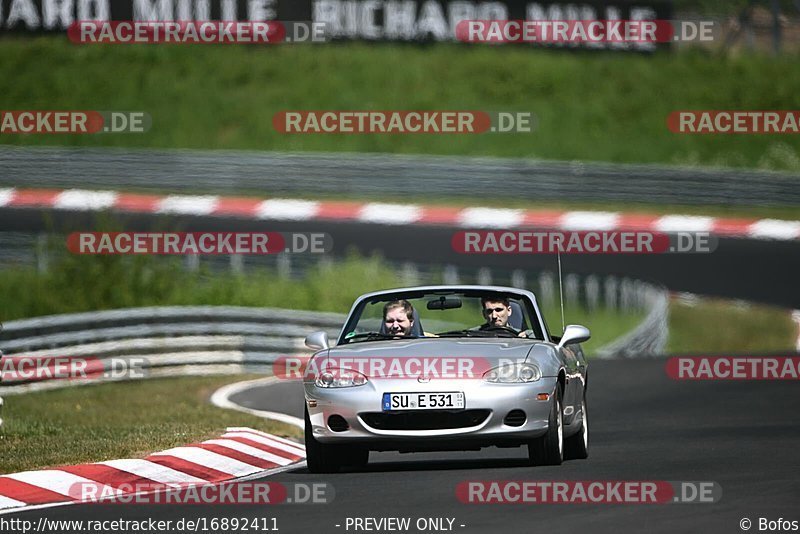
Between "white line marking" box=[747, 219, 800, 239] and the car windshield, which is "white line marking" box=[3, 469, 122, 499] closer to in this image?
the car windshield

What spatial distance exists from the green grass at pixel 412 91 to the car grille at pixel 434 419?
1150 inches

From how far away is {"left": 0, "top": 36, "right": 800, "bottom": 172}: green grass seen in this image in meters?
41.6

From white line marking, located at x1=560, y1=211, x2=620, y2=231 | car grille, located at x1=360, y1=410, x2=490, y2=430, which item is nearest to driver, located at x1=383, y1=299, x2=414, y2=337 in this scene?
car grille, located at x1=360, y1=410, x2=490, y2=430

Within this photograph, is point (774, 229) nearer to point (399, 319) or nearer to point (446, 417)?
point (399, 319)

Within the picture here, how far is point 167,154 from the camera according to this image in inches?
1372

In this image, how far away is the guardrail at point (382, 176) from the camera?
109 feet

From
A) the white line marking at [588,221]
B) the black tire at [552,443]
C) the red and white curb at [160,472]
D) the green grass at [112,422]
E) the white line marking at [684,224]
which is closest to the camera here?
the red and white curb at [160,472]

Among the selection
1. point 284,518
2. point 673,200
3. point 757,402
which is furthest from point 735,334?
point 284,518

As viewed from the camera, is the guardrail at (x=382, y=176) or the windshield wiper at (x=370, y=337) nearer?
the windshield wiper at (x=370, y=337)

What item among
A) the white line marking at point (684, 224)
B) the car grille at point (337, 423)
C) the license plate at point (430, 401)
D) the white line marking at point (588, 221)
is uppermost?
the license plate at point (430, 401)

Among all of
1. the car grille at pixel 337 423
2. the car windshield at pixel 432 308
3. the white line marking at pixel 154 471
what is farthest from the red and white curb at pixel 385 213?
the car grille at pixel 337 423

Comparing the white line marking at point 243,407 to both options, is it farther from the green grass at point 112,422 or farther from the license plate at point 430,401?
the license plate at point 430,401

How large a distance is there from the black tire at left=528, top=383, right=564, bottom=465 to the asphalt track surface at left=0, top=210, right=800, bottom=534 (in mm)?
105

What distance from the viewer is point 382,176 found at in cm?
3412
